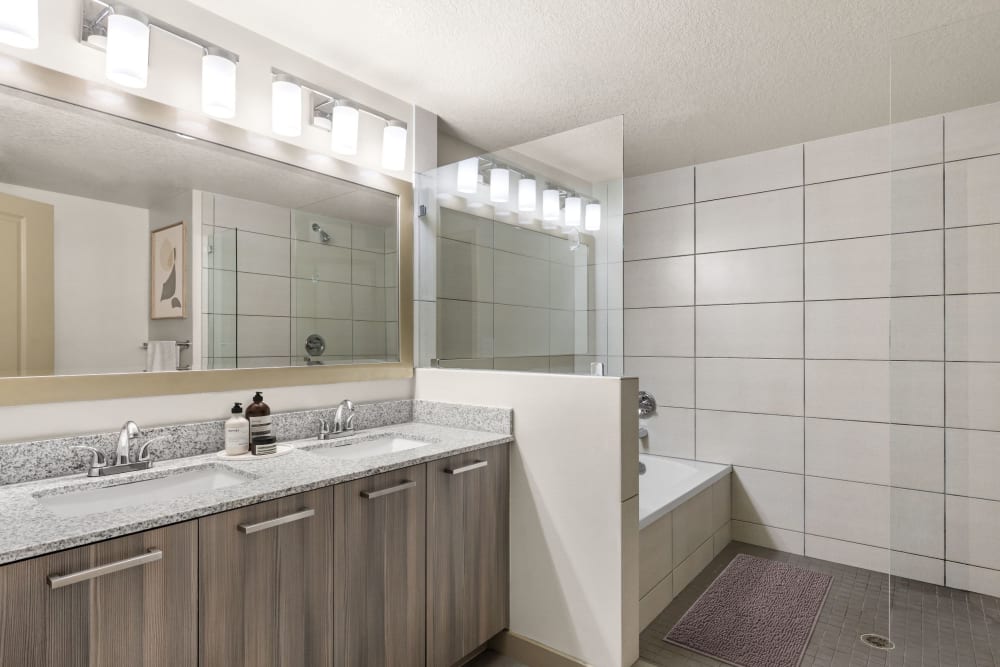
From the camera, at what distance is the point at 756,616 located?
2344 mm

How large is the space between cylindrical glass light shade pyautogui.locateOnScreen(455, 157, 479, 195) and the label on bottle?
1.24 metres

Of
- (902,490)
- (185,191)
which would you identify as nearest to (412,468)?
(185,191)

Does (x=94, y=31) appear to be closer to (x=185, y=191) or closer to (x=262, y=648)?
(x=185, y=191)

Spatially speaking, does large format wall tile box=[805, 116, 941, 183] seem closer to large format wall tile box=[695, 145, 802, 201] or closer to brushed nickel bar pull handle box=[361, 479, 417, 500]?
large format wall tile box=[695, 145, 802, 201]

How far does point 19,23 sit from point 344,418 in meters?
1.51

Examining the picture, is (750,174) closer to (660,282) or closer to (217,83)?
(660,282)

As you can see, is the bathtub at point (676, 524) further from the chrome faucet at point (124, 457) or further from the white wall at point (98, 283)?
the white wall at point (98, 283)

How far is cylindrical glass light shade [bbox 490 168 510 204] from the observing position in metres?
2.19

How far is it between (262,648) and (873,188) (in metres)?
3.33

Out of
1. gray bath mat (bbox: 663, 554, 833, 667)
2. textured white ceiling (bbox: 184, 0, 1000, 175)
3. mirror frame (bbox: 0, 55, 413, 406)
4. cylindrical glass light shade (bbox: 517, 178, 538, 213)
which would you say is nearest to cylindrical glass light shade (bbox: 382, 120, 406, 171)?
mirror frame (bbox: 0, 55, 413, 406)

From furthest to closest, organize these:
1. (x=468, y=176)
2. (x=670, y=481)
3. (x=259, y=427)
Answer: (x=670, y=481), (x=468, y=176), (x=259, y=427)

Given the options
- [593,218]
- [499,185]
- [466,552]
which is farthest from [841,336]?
[466,552]

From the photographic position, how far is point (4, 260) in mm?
1397

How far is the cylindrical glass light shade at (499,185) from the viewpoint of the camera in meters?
2.19
